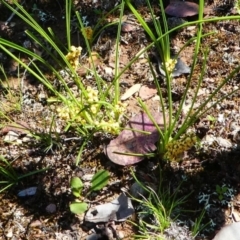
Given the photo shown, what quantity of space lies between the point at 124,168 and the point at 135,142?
113 mm

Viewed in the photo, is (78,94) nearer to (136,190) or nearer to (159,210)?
(136,190)

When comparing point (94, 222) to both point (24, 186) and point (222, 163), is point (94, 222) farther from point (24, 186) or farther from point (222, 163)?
point (222, 163)

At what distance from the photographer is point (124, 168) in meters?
1.84

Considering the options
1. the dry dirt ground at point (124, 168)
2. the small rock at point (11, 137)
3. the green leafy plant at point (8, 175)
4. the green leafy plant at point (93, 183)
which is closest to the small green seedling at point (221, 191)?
the dry dirt ground at point (124, 168)

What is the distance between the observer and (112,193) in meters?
1.81

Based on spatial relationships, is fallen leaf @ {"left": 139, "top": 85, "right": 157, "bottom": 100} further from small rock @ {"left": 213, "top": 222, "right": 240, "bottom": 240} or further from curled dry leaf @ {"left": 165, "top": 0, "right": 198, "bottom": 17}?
small rock @ {"left": 213, "top": 222, "right": 240, "bottom": 240}

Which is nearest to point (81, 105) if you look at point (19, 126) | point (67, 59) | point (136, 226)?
point (67, 59)

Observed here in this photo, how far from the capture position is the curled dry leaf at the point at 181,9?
2.22 metres

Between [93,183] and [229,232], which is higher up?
[93,183]

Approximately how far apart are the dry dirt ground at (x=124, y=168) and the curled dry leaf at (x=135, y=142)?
0.05m

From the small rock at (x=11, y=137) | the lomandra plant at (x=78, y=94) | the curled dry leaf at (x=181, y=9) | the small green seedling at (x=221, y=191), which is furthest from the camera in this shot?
the curled dry leaf at (x=181, y=9)

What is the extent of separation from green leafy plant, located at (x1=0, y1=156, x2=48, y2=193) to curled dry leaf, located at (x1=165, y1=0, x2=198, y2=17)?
998 millimetres

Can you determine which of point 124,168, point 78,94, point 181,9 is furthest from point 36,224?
point 181,9

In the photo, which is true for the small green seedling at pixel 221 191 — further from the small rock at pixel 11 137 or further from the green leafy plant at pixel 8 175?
the small rock at pixel 11 137
